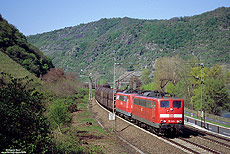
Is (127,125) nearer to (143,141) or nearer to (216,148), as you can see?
(143,141)

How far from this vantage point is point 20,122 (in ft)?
28.7

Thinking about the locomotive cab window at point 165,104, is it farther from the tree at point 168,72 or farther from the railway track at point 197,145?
the tree at point 168,72

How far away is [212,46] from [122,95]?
460ft

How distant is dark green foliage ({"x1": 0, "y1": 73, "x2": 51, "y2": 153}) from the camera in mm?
8102

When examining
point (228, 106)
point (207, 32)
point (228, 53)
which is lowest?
point (228, 106)

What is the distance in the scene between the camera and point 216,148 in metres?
18.3

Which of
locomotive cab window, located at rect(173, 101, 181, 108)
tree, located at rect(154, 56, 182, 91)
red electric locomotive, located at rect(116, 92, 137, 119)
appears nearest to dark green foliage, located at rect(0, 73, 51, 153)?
locomotive cab window, located at rect(173, 101, 181, 108)

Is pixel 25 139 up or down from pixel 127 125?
up

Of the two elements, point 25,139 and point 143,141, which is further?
point 143,141

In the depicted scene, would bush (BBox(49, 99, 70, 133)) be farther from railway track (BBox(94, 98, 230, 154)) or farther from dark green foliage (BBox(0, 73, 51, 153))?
dark green foliage (BBox(0, 73, 51, 153))

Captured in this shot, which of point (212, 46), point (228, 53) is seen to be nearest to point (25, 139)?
point (228, 53)

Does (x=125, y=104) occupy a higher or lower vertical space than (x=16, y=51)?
lower

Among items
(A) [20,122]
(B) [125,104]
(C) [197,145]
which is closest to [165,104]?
(C) [197,145]

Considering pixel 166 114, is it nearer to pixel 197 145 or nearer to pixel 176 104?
pixel 176 104
